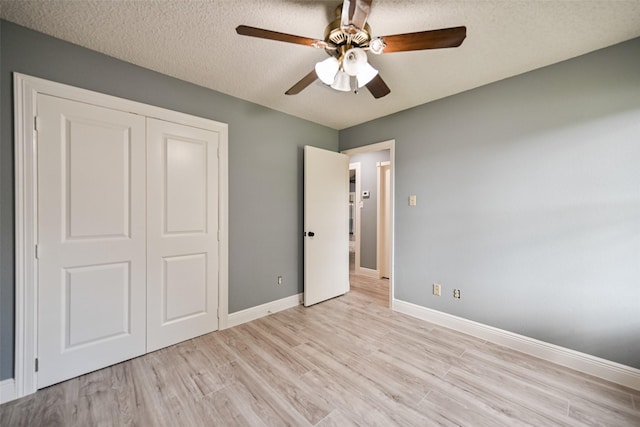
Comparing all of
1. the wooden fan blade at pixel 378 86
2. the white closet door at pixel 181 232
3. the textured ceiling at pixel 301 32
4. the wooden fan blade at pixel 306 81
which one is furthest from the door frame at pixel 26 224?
the wooden fan blade at pixel 378 86

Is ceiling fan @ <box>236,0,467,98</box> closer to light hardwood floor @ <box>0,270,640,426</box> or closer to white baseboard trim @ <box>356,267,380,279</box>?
light hardwood floor @ <box>0,270,640,426</box>

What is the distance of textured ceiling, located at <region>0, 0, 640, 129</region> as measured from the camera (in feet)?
5.00

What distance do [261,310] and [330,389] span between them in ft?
4.58

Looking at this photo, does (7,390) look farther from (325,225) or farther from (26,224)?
(325,225)

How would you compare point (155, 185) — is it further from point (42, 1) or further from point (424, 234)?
point (424, 234)

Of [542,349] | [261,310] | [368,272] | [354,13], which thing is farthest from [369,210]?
[354,13]

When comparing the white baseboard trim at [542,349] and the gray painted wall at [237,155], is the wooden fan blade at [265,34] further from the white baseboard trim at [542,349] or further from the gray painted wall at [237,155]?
the white baseboard trim at [542,349]

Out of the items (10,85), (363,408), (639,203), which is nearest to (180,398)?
(363,408)

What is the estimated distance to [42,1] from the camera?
149cm

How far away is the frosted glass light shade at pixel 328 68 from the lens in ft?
5.23

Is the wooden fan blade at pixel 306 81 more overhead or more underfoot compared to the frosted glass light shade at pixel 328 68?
more overhead

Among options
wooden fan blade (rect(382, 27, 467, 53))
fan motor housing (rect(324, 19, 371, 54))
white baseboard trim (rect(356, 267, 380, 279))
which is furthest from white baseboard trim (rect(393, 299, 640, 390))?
fan motor housing (rect(324, 19, 371, 54))

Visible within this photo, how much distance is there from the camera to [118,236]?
2.04 metres

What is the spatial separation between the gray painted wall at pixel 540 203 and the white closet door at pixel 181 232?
226 centimetres
